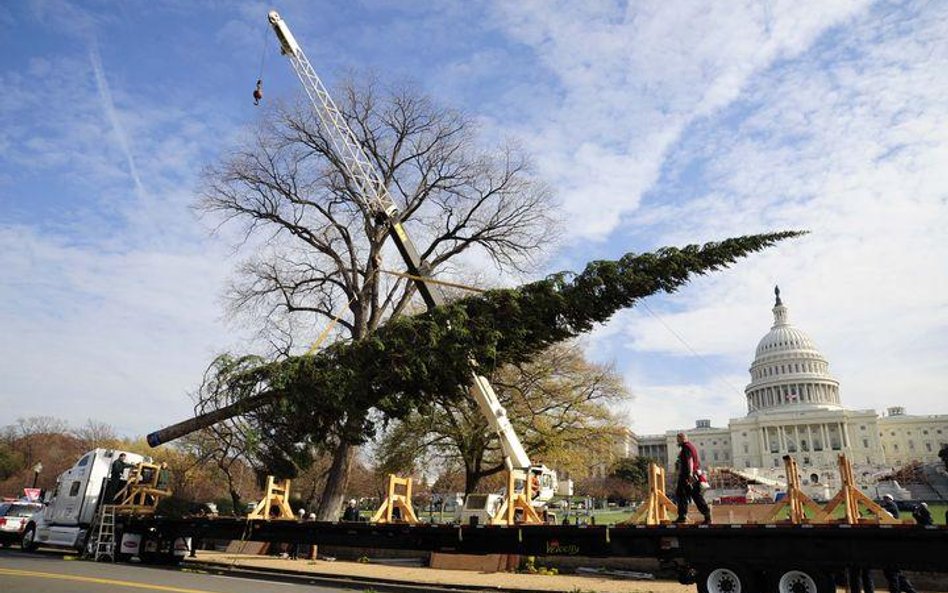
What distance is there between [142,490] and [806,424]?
143 meters

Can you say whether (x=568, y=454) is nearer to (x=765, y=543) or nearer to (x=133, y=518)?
(x=133, y=518)

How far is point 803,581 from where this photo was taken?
9297 millimetres

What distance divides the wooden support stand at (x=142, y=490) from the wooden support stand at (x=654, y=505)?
46.8ft

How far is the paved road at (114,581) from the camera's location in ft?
37.3

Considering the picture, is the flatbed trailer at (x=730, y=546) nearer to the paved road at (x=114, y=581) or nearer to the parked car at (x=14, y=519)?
the paved road at (x=114, y=581)

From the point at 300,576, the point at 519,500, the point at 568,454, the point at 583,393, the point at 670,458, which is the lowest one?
the point at 300,576

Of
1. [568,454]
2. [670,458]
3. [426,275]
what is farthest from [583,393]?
[670,458]

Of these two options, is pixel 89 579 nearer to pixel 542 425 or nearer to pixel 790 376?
pixel 542 425

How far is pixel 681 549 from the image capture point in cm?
1022

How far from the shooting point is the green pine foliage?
1490 cm

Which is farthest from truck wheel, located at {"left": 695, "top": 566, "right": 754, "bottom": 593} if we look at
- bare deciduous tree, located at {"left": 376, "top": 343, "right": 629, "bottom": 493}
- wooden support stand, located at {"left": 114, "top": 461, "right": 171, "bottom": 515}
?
bare deciduous tree, located at {"left": 376, "top": 343, "right": 629, "bottom": 493}

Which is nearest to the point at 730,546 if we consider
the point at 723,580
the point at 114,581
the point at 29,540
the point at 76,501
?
the point at 723,580

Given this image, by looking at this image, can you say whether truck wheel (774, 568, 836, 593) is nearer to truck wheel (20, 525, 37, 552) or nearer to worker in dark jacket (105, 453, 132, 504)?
worker in dark jacket (105, 453, 132, 504)

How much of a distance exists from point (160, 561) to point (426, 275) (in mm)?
11242
